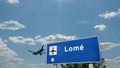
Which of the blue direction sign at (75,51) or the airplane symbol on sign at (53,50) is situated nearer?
the blue direction sign at (75,51)

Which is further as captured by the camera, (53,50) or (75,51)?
(53,50)

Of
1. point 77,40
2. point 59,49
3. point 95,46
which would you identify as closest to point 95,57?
point 95,46

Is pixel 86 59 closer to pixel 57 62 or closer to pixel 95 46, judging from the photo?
pixel 95 46

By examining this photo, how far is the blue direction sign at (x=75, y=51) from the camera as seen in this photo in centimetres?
1534

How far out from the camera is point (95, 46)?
50.0 feet

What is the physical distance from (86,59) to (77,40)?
1.54m

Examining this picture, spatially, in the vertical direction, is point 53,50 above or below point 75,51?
above

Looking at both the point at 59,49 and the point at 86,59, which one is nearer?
the point at 86,59

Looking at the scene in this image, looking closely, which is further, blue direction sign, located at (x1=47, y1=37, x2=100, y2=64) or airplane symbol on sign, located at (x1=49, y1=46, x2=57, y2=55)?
airplane symbol on sign, located at (x1=49, y1=46, x2=57, y2=55)

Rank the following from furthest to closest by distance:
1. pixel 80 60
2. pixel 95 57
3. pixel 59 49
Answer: pixel 59 49 < pixel 80 60 < pixel 95 57

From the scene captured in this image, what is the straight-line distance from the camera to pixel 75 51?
16.5 meters

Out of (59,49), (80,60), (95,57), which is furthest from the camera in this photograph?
(59,49)

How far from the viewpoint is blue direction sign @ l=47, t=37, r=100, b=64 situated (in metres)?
15.3

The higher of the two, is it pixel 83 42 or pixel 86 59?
pixel 83 42
